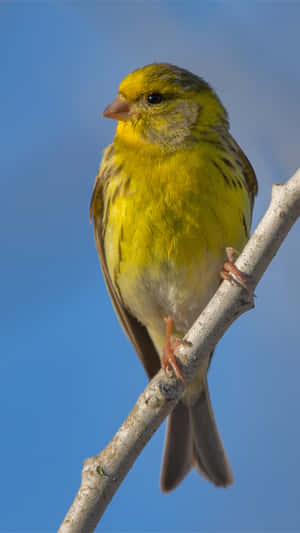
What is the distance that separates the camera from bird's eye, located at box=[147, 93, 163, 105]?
3369 millimetres

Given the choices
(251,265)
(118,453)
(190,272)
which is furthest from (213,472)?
(251,265)

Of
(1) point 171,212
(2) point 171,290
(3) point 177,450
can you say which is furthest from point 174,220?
(3) point 177,450

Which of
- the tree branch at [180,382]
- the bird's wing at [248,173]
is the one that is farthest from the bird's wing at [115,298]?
the tree branch at [180,382]

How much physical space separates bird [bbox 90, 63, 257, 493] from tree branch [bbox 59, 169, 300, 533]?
1.02 ft

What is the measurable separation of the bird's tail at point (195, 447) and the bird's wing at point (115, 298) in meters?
0.36

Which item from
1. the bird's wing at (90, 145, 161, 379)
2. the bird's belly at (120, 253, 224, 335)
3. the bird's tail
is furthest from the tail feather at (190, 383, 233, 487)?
the bird's belly at (120, 253, 224, 335)

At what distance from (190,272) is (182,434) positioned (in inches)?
45.5

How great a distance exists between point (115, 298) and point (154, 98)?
1.14 m

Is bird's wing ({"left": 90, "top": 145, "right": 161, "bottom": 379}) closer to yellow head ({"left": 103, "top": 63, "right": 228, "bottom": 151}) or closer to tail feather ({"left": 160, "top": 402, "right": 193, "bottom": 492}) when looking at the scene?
yellow head ({"left": 103, "top": 63, "right": 228, "bottom": 151})

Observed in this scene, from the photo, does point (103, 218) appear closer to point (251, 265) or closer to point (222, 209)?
point (222, 209)

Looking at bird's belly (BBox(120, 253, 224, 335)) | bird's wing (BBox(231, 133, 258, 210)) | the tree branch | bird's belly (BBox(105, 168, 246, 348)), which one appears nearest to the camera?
the tree branch

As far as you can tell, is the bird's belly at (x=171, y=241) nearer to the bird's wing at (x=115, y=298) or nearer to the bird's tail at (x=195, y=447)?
the bird's wing at (x=115, y=298)

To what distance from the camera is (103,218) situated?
3.41 meters

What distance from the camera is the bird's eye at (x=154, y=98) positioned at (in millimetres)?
3369
